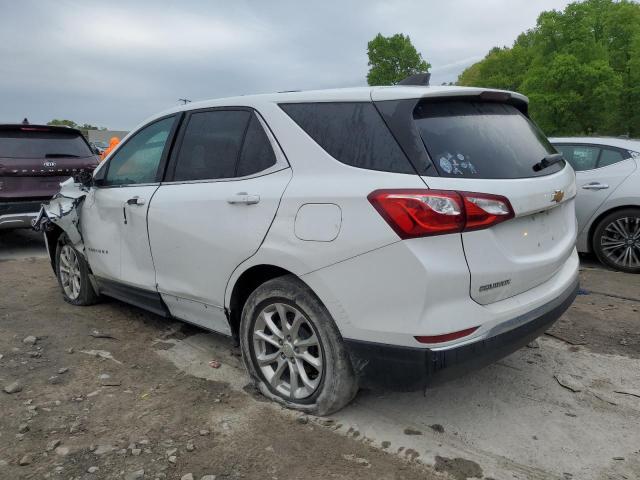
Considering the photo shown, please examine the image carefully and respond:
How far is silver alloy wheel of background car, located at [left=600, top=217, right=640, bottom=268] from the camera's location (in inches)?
227

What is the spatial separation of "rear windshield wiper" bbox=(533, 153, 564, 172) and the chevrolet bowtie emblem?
155 millimetres

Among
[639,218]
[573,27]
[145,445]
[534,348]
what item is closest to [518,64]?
[573,27]

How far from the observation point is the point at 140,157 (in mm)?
4121

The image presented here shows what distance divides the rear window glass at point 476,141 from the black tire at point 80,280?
3441 millimetres

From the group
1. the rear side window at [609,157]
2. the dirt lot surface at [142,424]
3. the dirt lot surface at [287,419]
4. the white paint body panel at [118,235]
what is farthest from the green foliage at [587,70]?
the dirt lot surface at [142,424]

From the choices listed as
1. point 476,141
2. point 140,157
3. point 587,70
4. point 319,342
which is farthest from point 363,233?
point 587,70

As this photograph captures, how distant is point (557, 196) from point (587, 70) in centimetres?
2353

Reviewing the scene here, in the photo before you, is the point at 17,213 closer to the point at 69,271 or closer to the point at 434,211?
the point at 69,271

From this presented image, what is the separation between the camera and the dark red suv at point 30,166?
7.10 meters

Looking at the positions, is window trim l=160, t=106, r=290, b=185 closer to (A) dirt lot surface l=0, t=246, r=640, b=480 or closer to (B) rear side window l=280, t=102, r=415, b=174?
(B) rear side window l=280, t=102, r=415, b=174

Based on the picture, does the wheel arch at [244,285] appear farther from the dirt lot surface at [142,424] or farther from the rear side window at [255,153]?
the rear side window at [255,153]

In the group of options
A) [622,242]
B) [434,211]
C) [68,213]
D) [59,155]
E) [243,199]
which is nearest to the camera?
[434,211]

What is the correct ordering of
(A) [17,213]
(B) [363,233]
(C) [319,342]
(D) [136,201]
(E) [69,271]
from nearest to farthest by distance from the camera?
(B) [363,233] < (C) [319,342] < (D) [136,201] < (E) [69,271] < (A) [17,213]

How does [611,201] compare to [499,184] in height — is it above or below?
below
